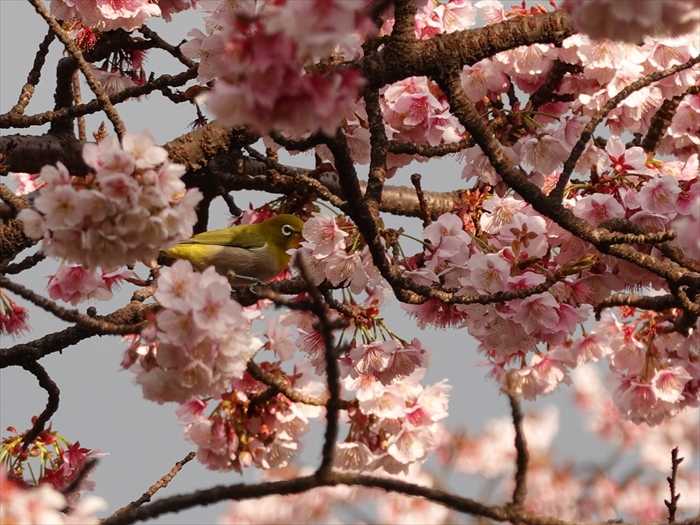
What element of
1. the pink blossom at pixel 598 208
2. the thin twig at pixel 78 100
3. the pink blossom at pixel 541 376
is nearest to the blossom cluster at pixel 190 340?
the pink blossom at pixel 598 208

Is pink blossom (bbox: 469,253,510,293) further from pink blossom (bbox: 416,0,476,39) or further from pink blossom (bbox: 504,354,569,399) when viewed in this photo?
pink blossom (bbox: 416,0,476,39)

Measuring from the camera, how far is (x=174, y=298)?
330 cm

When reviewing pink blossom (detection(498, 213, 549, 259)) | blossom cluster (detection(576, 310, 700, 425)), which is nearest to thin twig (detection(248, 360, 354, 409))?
pink blossom (detection(498, 213, 549, 259))

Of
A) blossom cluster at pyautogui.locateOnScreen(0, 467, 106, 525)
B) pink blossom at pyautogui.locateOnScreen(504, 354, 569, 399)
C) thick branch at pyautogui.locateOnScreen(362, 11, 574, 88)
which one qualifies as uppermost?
thick branch at pyautogui.locateOnScreen(362, 11, 574, 88)

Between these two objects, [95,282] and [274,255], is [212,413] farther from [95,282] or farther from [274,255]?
[274,255]

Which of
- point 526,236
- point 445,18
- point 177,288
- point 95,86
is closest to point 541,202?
point 526,236

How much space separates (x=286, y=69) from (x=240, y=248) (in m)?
3.20

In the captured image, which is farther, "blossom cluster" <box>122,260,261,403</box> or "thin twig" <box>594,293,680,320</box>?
"thin twig" <box>594,293,680,320</box>

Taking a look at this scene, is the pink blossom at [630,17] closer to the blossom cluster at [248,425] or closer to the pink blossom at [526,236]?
the blossom cluster at [248,425]

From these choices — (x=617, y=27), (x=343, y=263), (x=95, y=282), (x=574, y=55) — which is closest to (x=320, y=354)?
(x=343, y=263)

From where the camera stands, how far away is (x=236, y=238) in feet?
17.8

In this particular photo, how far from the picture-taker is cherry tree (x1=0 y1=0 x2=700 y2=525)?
296 cm

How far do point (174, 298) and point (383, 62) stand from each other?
5.35 ft

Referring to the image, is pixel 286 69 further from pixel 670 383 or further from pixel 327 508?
pixel 327 508
